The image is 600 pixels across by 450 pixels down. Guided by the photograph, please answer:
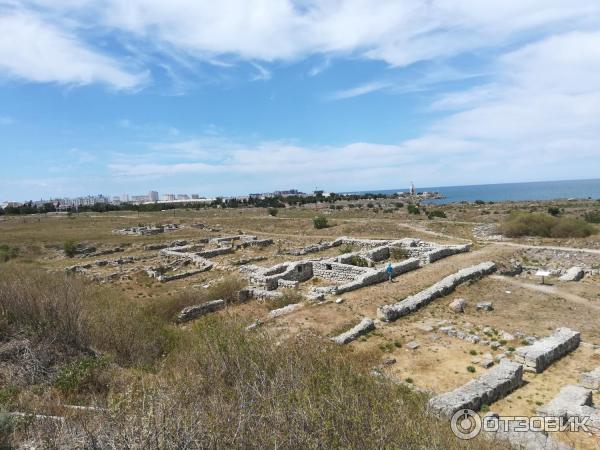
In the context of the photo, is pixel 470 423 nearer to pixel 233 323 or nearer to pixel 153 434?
pixel 233 323

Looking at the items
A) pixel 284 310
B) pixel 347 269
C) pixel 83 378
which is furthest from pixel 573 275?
pixel 83 378

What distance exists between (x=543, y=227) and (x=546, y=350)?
25411 mm

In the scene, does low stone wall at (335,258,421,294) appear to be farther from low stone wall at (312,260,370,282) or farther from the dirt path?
the dirt path

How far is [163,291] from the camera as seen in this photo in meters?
21.6

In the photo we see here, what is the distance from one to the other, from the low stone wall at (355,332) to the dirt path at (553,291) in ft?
29.7

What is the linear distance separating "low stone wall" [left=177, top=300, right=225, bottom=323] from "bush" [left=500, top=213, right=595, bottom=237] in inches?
1036

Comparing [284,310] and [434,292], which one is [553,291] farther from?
[284,310]

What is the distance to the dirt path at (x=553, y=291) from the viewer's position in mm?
15523

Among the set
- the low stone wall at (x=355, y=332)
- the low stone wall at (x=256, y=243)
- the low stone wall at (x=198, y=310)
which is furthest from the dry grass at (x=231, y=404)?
the low stone wall at (x=256, y=243)

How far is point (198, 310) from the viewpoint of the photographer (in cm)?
1644

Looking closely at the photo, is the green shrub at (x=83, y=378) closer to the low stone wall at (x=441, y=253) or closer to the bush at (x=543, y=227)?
the low stone wall at (x=441, y=253)

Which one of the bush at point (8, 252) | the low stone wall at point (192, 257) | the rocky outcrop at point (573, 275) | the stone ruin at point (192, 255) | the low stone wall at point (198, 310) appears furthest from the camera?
the bush at point (8, 252)

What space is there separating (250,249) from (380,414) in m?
29.6

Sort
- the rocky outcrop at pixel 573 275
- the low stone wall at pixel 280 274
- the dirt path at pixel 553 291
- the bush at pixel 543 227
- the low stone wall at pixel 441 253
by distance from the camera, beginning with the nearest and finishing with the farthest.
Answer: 1. the dirt path at pixel 553 291
2. the rocky outcrop at pixel 573 275
3. the low stone wall at pixel 280 274
4. the low stone wall at pixel 441 253
5. the bush at pixel 543 227
